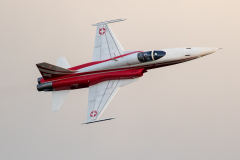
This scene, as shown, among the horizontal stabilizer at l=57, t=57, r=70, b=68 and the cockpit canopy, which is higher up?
the horizontal stabilizer at l=57, t=57, r=70, b=68

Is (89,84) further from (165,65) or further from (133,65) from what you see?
(165,65)

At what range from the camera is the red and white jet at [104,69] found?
1389 inches

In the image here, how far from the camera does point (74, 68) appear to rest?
1475 inches

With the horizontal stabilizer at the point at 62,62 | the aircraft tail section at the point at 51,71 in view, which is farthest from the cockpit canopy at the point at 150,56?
the horizontal stabilizer at the point at 62,62

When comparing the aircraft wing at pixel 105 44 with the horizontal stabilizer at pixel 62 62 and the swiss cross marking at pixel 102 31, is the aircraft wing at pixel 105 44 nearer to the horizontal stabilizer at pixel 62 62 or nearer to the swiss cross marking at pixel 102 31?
the swiss cross marking at pixel 102 31

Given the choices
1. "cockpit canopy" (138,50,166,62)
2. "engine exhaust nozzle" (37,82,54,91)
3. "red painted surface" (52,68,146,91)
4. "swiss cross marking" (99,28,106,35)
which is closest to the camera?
"cockpit canopy" (138,50,166,62)

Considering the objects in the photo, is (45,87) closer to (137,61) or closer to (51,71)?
(51,71)

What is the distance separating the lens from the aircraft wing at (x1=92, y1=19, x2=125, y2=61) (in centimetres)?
3729

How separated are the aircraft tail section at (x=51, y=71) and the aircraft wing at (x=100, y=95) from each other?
8.52 feet

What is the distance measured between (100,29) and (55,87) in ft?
20.3

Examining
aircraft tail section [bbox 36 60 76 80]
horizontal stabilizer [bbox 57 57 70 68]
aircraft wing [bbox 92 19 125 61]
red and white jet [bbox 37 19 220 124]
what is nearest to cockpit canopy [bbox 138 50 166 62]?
red and white jet [bbox 37 19 220 124]

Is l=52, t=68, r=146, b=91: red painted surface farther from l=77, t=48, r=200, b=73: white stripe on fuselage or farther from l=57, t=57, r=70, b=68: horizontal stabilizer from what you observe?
l=57, t=57, r=70, b=68: horizontal stabilizer

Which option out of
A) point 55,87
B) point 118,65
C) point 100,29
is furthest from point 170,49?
point 55,87

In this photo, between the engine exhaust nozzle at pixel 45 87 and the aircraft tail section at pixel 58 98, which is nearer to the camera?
the aircraft tail section at pixel 58 98
